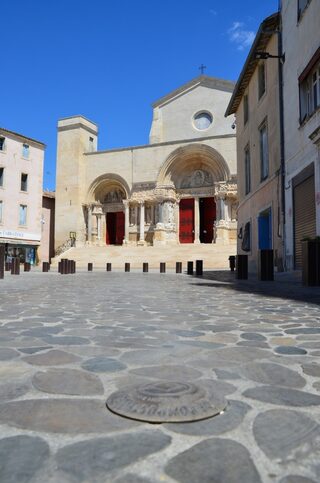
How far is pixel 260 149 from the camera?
668 inches

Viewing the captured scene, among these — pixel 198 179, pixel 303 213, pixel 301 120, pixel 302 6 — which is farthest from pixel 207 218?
pixel 302 6

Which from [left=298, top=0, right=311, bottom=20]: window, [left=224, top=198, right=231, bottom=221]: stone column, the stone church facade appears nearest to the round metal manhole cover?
[left=298, top=0, right=311, bottom=20]: window

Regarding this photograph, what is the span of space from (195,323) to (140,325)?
57 centimetres

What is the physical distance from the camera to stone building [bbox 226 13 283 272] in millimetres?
14586

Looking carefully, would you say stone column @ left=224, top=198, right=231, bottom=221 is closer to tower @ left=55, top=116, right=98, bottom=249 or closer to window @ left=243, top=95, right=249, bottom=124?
window @ left=243, top=95, right=249, bottom=124

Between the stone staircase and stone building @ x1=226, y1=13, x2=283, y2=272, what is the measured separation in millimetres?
3942

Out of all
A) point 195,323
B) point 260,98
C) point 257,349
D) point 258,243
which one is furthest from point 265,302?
point 260,98

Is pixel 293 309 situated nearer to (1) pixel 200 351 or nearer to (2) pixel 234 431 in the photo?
(1) pixel 200 351

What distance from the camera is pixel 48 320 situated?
419 centimetres

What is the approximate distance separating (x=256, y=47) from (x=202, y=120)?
20.6 metres

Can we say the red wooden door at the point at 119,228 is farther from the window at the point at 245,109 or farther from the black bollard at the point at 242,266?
the black bollard at the point at 242,266

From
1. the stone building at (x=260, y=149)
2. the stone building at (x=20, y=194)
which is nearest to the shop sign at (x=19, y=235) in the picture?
the stone building at (x=20, y=194)

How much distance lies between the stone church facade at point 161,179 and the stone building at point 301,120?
18367 millimetres

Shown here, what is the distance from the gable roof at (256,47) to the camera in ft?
47.9
